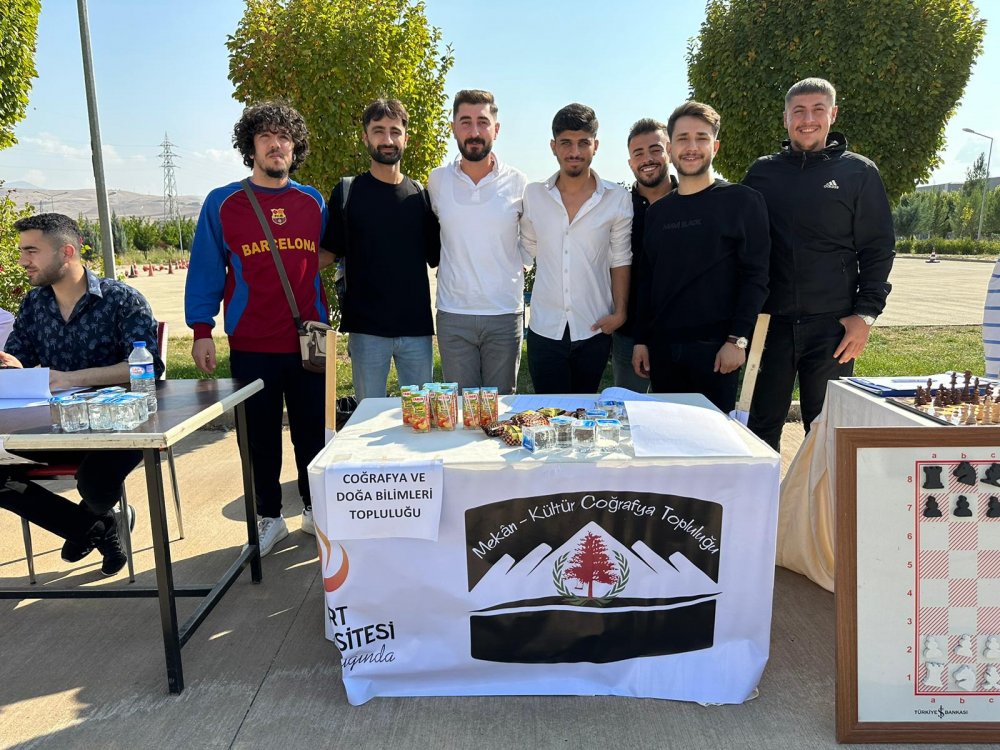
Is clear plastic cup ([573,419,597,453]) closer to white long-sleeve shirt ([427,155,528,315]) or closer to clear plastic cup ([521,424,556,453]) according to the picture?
clear plastic cup ([521,424,556,453])

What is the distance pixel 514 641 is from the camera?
247cm

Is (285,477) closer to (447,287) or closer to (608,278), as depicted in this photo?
(447,287)

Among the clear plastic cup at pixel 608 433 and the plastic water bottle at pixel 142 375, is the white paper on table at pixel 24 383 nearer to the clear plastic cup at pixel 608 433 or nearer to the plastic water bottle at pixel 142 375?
the plastic water bottle at pixel 142 375

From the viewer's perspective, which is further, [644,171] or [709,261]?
[644,171]

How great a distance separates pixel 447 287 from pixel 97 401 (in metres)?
1.76

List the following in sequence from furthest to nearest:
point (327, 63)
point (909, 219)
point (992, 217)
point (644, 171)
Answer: point (909, 219) < point (992, 217) < point (327, 63) < point (644, 171)

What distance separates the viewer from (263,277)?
138 inches

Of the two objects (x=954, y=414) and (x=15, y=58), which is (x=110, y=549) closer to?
(x=954, y=414)

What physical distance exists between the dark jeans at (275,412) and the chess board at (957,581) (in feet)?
8.69

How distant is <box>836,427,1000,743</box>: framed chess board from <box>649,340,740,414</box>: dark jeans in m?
1.16

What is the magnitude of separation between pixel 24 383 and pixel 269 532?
1.32 metres

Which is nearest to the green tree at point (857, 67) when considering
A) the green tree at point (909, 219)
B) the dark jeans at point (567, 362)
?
the dark jeans at point (567, 362)

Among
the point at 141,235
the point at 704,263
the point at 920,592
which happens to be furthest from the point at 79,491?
the point at 141,235

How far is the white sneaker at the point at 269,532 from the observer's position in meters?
3.63
